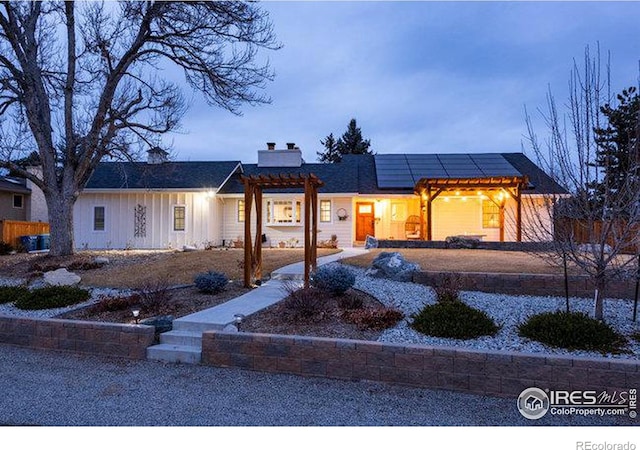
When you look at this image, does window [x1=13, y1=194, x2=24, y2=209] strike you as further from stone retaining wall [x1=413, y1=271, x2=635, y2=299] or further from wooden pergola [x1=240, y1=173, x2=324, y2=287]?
stone retaining wall [x1=413, y1=271, x2=635, y2=299]

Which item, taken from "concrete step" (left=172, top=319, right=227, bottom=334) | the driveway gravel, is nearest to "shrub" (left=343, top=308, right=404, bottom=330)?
the driveway gravel

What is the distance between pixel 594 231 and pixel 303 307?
12.8 ft

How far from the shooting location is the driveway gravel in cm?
369

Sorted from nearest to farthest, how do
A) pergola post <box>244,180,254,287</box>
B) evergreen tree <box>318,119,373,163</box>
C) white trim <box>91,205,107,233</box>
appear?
pergola post <box>244,180,254,287</box> < white trim <box>91,205,107,233</box> < evergreen tree <box>318,119,373,163</box>

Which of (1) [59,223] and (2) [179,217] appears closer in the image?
(1) [59,223]

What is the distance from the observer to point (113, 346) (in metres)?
5.73

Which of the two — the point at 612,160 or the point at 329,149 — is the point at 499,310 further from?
the point at 329,149

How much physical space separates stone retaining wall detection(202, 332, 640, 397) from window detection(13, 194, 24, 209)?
23729 mm

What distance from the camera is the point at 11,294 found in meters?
8.10

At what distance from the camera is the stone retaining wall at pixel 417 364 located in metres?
4.05

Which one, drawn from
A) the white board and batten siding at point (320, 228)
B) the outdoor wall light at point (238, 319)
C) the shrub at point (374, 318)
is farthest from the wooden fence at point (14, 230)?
the shrub at point (374, 318)

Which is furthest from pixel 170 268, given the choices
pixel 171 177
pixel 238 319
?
pixel 171 177

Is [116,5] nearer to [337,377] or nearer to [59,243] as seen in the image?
[59,243]
